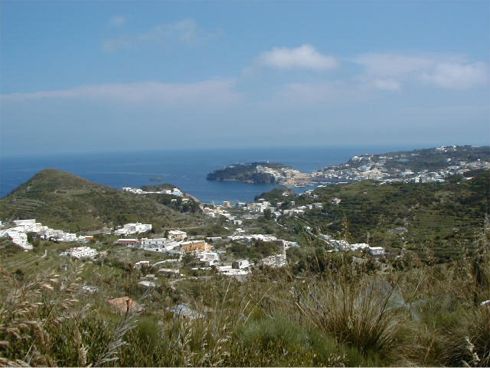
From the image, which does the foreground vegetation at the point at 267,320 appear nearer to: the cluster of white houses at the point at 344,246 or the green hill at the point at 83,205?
the cluster of white houses at the point at 344,246

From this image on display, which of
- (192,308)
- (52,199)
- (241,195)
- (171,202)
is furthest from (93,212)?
(192,308)

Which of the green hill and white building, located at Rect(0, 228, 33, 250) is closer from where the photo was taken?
white building, located at Rect(0, 228, 33, 250)

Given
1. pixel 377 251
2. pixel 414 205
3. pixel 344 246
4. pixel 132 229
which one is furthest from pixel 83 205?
pixel 344 246

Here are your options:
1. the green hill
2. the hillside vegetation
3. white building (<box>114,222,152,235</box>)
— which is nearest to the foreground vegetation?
the hillside vegetation

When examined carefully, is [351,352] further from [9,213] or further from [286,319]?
[9,213]

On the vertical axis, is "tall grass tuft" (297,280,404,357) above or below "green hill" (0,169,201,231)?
above

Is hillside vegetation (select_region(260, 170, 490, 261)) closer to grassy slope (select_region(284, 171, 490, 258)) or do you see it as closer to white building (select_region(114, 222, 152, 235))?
grassy slope (select_region(284, 171, 490, 258))

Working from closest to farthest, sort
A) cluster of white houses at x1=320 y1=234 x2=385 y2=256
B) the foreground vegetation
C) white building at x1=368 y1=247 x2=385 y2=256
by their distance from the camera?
the foreground vegetation < cluster of white houses at x1=320 y1=234 x2=385 y2=256 < white building at x1=368 y1=247 x2=385 y2=256

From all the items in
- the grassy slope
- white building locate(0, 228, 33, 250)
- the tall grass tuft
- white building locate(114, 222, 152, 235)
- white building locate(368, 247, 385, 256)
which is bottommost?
white building locate(114, 222, 152, 235)

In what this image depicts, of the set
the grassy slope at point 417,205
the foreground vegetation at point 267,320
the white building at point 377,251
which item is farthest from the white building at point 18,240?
the grassy slope at point 417,205
